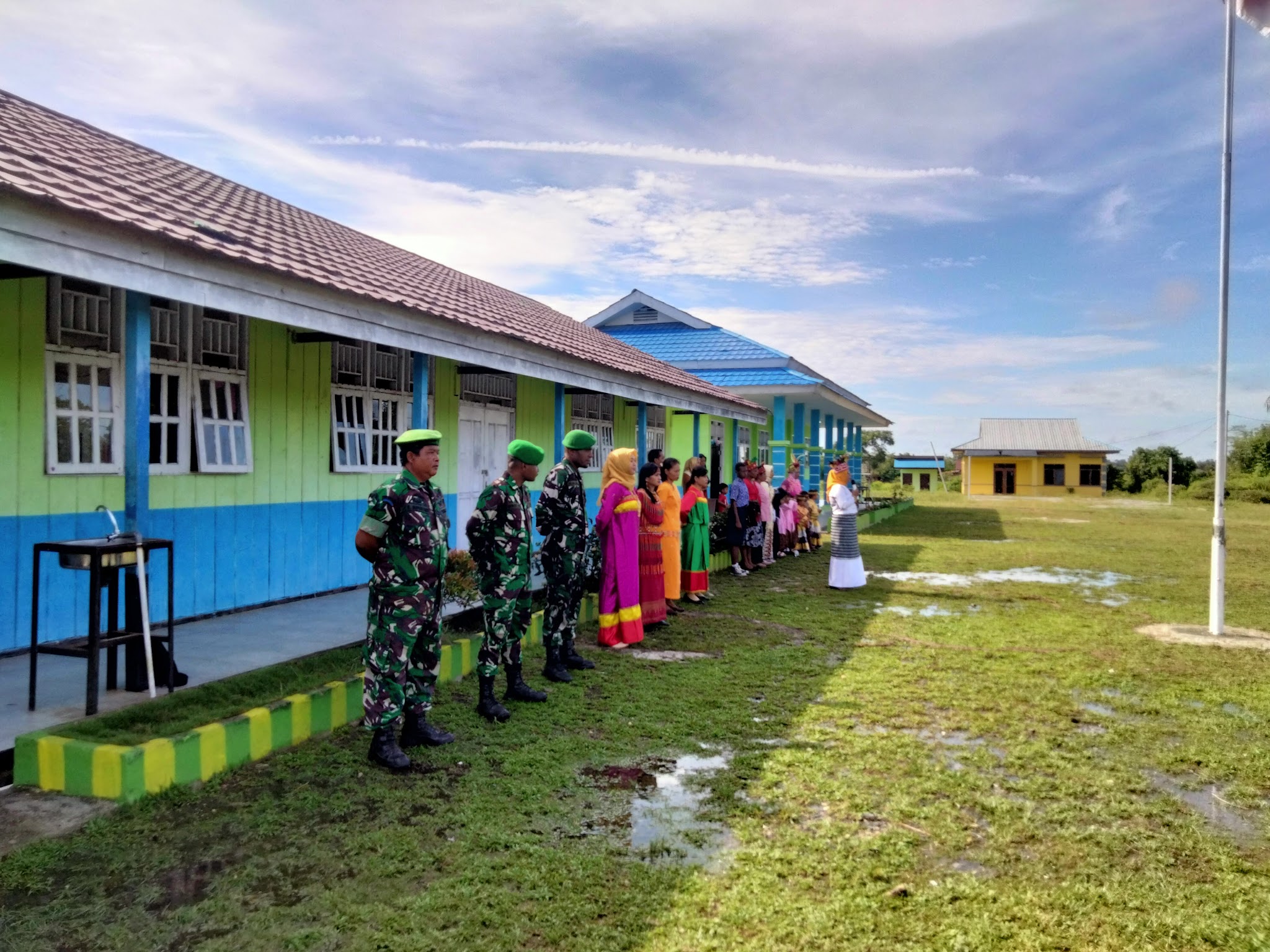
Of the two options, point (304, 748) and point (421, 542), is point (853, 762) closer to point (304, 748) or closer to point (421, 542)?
point (421, 542)

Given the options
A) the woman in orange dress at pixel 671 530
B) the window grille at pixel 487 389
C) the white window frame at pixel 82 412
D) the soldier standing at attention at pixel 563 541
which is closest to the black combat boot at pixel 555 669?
the soldier standing at attention at pixel 563 541

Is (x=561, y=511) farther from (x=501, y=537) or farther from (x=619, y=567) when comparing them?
(x=619, y=567)

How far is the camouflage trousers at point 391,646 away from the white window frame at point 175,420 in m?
3.28

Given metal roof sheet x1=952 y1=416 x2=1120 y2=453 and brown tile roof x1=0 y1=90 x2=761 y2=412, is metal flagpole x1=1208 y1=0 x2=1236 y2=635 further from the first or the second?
metal roof sheet x1=952 y1=416 x2=1120 y2=453

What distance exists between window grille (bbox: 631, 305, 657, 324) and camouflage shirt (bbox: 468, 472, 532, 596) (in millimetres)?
17879

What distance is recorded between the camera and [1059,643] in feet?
26.5

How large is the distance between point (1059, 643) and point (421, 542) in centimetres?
619

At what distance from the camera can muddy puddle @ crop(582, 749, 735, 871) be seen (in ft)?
11.9

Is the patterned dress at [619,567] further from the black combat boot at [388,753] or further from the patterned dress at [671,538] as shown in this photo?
the black combat boot at [388,753]

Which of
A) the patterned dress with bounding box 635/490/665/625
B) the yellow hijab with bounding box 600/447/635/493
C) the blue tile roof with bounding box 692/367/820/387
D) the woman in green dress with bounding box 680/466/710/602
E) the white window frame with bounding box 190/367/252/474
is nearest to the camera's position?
the yellow hijab with bounding box 600/447/635/493

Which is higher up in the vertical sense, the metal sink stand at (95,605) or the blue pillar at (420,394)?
the blue pillar at (420,394)

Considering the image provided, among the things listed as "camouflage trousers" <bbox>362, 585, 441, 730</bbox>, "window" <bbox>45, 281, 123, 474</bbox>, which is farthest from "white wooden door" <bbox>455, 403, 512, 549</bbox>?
"camouflage trousers" <bbox>362, 585, 441, 730</bbox>

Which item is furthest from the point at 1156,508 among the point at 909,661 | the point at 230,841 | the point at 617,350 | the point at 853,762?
the point at 230,841

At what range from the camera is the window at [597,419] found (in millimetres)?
14094
